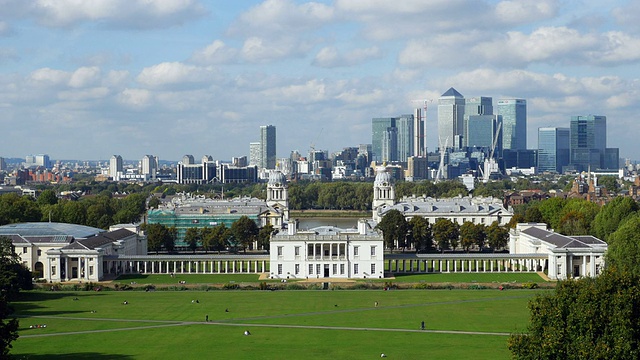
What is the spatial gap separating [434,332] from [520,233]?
174ft

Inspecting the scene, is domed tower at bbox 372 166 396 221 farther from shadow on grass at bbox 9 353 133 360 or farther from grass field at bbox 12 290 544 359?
shadow on grass at bbox 9 353 133 360

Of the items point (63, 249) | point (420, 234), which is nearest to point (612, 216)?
point (420, 234)

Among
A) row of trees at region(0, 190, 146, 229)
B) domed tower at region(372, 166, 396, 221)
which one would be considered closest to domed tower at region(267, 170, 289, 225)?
domed tower at region(372, 166, 396, 221)

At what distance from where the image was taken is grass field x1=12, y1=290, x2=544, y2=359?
4891cm

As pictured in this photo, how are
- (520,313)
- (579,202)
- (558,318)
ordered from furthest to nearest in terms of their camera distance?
(579,202) < (520,313) < (558,318)

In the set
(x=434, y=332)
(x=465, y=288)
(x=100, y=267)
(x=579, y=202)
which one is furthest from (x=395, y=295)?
(x=579, y=202)

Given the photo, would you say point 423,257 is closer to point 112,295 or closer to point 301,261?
point 301,261

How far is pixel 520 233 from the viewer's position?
104812mm

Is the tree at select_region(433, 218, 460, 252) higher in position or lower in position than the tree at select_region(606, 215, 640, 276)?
lower

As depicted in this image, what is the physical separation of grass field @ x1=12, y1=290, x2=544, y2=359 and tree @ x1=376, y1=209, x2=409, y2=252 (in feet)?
98.4

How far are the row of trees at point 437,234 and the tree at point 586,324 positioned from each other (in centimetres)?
6310

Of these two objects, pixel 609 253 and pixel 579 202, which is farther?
pixel 579 202

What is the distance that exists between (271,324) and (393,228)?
4966 cm

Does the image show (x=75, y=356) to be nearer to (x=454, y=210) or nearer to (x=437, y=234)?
(x=437, y=234)
